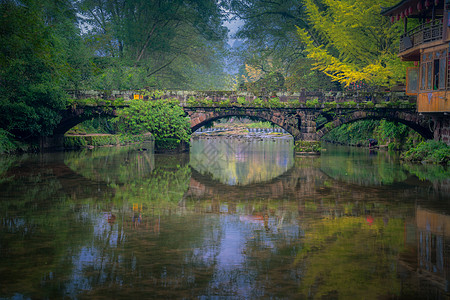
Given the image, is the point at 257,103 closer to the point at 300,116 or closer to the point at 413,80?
the point at 300,116

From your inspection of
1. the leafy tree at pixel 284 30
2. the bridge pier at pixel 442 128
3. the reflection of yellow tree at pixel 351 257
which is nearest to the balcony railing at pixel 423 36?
the bridge pier at pixel 442 128

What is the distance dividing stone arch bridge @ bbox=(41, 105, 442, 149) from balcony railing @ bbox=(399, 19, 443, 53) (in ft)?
16.9

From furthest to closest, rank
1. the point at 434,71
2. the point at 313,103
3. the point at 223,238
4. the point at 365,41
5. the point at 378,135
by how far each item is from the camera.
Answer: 1. the point at 378,135
2. the point at 365,41
3. the point at 313,103
4. the point at 434,71
5. the point at 223,238

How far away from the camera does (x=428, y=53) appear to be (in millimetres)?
25562

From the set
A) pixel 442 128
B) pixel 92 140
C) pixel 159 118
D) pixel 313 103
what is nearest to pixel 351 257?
pixel 442 128

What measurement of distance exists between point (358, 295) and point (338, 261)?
156cm

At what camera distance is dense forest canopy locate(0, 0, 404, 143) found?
28859 millimetres

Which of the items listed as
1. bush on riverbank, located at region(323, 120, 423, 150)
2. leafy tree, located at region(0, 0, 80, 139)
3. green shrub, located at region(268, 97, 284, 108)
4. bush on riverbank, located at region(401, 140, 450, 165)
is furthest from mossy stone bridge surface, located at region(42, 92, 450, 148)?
bush on riverbank, located at region(401, 140, 450, 165)

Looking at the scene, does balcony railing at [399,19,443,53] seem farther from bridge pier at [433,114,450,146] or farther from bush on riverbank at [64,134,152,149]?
bush on riverbank at [64,134,152,149]

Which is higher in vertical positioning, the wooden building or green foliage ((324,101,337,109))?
the wooden building

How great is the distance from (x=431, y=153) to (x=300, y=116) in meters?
9.56

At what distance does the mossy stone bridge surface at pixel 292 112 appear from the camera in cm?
3200

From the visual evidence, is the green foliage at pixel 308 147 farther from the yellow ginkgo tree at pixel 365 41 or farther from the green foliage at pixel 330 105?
the yellow ginkgo tree at pixel 365 41

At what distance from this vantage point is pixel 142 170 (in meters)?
22.9
